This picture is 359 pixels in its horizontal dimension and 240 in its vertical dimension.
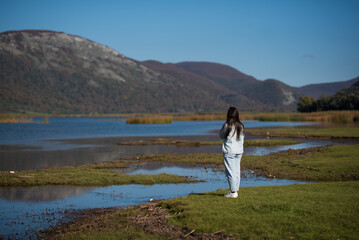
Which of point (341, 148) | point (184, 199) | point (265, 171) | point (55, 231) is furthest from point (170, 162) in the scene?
point (55, 231)

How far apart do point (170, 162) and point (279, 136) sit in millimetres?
24587

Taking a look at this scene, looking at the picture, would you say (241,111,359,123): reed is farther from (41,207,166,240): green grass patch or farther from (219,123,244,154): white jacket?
(41,207,166,240): green grass patch

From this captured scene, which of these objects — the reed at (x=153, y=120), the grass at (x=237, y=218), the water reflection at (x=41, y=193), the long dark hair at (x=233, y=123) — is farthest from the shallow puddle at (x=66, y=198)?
the reed at (x=153, y=120)

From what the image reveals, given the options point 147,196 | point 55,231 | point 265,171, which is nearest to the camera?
point 55,231

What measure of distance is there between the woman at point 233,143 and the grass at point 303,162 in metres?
7.99

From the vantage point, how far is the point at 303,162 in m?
23.4

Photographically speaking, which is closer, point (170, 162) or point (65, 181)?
point (65, 181)

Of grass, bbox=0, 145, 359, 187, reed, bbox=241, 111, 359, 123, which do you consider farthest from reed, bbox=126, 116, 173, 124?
grass, bbox=0, 145, 359, 187

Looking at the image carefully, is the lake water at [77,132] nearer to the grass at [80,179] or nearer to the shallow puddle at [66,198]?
the grass at [80,179]

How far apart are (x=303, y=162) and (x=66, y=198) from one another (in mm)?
13681

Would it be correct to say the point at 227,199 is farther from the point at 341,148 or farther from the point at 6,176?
the point at 341,148

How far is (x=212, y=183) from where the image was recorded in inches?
755

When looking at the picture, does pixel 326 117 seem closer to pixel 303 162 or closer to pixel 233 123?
pixel 303 162

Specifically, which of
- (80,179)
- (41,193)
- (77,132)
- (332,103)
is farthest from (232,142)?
(332,103)
